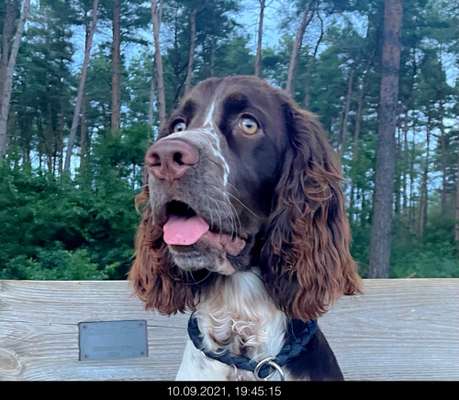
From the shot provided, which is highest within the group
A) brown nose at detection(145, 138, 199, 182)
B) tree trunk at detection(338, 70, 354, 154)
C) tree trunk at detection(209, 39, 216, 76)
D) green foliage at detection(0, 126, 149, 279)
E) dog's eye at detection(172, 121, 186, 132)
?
tree trunk at detection(209, 39, 216, 76)

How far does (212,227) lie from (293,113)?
0.33m

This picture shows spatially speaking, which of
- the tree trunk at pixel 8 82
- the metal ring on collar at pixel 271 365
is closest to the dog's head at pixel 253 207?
the metal ring on collar at pixel 271 365

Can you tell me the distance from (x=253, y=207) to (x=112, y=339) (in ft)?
1.69

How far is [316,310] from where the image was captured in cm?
111

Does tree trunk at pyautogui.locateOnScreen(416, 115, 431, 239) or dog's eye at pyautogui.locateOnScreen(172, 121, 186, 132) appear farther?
tree trunk at pyautogui.locateOnScreen(416, 115, 431, 239)

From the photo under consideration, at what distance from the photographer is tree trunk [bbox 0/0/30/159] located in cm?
159

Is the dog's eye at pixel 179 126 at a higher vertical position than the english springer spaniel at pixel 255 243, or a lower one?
higher

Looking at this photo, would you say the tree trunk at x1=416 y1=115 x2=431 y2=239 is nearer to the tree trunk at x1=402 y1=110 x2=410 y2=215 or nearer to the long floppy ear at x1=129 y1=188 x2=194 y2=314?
the tree trunk at x1=402 y1=110 x2=410 y2=215

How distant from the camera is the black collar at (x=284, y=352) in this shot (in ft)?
3.57

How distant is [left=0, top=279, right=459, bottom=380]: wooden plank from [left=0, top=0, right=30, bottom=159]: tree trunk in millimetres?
604

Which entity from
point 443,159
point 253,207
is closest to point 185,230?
point 253,207

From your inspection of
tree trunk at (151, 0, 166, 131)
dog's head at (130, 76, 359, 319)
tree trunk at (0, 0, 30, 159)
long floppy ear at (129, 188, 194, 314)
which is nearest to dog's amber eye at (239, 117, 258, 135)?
dog's head at (130, 76, 359, 319)

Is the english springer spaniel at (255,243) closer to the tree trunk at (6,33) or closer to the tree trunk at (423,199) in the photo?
the tree trunk at (423,199)

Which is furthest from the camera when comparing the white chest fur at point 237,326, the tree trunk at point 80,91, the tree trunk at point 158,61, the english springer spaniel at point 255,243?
the tree trunk at point 80,91
